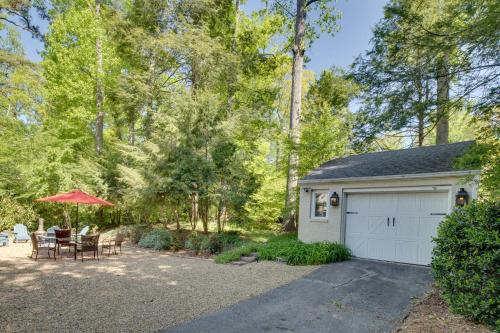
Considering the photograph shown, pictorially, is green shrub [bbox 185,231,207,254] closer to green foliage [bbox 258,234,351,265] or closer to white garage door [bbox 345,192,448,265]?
green foliage [bbox 258,234,351,265]

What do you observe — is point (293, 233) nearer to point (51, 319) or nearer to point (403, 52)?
point (403, 52)

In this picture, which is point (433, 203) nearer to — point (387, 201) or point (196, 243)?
point (387, 201)

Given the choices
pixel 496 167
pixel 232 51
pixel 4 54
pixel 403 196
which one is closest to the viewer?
pixel 496 167

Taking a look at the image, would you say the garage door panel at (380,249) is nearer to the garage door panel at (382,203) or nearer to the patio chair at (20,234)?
the garage door panel at (382,203)

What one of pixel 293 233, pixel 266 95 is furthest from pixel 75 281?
pixel 266 95

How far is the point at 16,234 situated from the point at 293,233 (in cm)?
1207

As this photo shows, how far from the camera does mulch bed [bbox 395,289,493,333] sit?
13.2 feet

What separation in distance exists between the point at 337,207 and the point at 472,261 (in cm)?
573

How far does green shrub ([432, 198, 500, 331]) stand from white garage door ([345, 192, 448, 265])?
3289mm

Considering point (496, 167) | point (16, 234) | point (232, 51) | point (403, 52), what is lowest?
point (16, 234)

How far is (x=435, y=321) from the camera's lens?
4398 mm

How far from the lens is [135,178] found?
43.5 ft

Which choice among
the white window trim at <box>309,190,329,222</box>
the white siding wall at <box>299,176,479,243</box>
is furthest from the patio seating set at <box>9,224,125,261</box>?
the white window trim at <box>309,190,329,222</box>

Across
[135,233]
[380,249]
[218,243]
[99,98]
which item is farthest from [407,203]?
[99,98]
